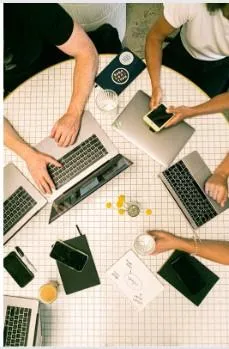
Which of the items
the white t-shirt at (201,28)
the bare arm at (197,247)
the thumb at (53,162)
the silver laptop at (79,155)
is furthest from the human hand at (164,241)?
the white t-shirt at (201,28)

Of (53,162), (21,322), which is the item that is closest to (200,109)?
(53,162)

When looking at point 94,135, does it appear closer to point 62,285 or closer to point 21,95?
point 21,95

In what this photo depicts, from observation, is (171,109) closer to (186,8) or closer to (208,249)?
(186,8)

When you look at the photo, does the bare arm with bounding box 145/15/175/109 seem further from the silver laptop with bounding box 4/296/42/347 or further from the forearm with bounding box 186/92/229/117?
the silver laptop with bounding box 4/296/42/347

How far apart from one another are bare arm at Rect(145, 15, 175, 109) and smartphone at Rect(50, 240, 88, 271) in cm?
67

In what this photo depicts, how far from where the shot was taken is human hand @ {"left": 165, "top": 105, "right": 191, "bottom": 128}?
1.62 m

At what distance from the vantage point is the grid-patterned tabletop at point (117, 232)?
5.14 ft

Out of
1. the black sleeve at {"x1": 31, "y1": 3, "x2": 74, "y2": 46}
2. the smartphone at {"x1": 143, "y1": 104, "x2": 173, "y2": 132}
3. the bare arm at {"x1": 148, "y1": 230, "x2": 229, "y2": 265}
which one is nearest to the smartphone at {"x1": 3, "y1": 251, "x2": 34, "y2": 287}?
the bare arm at {"x1": 148, "y1": 230, "x2": 229, "y2": 265}

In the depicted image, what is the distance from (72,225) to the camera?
1.62m

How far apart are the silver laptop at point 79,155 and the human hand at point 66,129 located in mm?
20

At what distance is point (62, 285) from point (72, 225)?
0.79 feet

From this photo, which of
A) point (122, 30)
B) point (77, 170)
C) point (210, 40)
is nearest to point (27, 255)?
point (77, 170)

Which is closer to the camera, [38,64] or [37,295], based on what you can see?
[37,295]

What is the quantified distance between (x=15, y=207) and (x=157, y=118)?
675 mm
